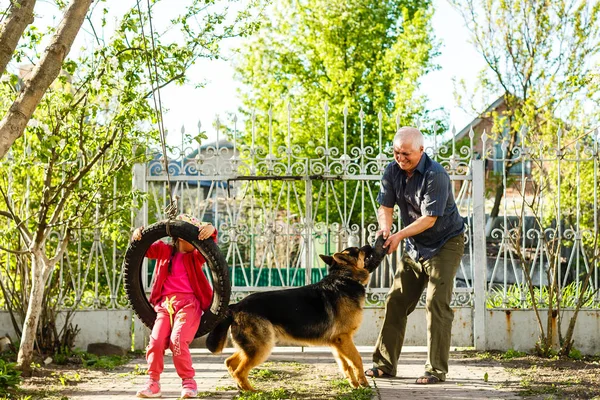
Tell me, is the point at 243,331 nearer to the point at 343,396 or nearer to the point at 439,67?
the point at 343,396

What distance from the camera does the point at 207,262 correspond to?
5.90 m

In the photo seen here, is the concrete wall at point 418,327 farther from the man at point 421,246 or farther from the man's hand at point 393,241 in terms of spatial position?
the man's hand at point 393,241

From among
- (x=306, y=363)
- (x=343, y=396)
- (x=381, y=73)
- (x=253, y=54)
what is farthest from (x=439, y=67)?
(x=343, y=396)

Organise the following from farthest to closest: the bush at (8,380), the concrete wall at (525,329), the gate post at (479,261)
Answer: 1. the gate post at (479,261)
2. the concrete wall at (525,329)
3. the bush at (8,380)

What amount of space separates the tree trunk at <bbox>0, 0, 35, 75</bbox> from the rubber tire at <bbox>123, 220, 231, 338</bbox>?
1.68m

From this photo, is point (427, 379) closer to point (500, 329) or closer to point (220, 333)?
point (220, 333)

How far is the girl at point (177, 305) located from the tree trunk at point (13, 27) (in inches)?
66.5

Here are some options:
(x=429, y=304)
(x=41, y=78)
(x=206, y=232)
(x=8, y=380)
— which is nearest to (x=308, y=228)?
(x=429, y=304)

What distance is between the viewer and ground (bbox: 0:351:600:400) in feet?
20.1

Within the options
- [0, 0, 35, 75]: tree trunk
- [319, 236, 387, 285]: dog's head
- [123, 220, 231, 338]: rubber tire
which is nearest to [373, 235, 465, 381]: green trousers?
[319, 236, 387, 285]: dog's head

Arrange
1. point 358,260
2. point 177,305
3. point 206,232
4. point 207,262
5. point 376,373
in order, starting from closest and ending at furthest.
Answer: point 206,232 → point 207,262 → point 177,305 → point 358,260 → point 376,373

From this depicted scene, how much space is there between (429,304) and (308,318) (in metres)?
1.14

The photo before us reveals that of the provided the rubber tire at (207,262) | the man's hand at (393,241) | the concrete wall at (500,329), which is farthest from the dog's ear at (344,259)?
the concrete wall at (500,329)

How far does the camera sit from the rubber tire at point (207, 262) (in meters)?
5.79
